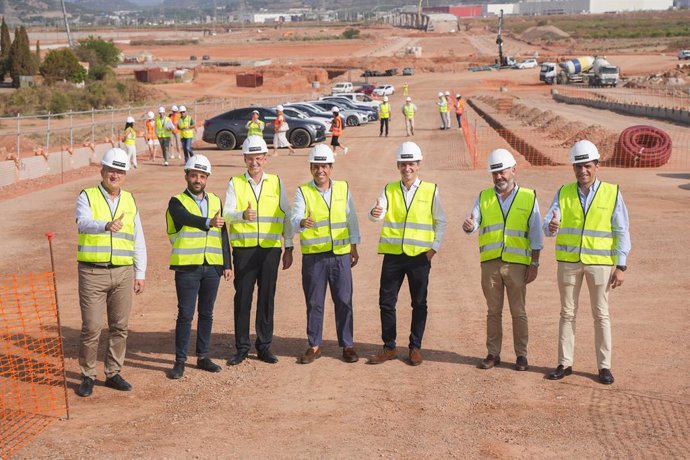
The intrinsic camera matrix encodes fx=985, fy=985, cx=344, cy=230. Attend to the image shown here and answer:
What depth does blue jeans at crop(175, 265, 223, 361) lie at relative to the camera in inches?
354

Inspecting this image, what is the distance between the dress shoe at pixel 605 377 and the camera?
8637mm

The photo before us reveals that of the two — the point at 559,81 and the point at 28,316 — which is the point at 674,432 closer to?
the point at 28,316

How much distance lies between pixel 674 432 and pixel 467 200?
13286 mm

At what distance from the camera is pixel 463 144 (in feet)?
111

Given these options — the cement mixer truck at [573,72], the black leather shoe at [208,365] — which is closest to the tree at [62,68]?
the cement mixer truck at [573,72]

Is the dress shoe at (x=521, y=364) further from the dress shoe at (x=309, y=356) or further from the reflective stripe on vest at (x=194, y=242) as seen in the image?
the reflective stripe on vest at (x=194, y=242)

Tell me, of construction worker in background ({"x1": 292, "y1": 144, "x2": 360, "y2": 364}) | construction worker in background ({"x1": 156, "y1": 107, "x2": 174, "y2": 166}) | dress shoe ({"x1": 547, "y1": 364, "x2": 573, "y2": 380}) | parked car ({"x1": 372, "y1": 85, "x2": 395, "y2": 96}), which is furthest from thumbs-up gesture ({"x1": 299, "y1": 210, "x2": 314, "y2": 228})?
parked car ({"x1": 372, "y1": 85, "x2": 395, "y2": 96})

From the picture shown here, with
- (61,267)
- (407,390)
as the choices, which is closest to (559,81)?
(61,267)

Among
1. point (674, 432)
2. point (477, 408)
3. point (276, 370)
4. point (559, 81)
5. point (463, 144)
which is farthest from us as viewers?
point (559, 81)

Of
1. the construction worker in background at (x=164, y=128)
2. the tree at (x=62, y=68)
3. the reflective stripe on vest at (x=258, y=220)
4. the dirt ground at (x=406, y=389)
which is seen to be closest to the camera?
the dirt ground at (x=406, y=389)

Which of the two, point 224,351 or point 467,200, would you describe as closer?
point 224,351

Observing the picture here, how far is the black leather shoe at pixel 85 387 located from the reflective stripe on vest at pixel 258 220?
1.81 metres

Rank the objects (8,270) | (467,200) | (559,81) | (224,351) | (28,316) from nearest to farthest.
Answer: (224,351), (28,316), (8,270), (467,200), (559,81)

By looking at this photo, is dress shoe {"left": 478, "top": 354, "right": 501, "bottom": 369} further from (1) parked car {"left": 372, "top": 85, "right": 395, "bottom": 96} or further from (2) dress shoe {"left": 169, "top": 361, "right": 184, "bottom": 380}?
(1) parked car {"left": 372, "top": 85, "right": 395, "bottom": 96}
